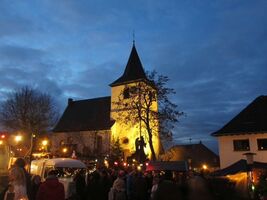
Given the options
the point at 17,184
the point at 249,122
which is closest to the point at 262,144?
the point at 249,122

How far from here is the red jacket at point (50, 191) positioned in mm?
6668

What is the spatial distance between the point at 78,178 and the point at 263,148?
23.1m

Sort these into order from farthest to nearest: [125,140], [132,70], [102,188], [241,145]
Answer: [132,70]
[125,140]
[241,145]
[102,188]

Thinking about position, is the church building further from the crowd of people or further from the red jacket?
the red jacket

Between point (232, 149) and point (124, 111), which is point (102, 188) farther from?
point (124, 111)

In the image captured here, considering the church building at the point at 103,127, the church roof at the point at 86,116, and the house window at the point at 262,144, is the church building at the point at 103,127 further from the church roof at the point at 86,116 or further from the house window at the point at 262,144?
the house window at the point at 262,144

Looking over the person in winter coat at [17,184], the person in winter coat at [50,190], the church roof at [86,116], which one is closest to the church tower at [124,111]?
the church roof at [86,116]

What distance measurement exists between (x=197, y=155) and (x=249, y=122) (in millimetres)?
40246

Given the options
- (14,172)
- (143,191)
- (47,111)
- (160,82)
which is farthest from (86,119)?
(14,172)

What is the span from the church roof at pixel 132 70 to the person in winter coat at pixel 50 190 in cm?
4863

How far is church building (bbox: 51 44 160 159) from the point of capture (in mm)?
53625

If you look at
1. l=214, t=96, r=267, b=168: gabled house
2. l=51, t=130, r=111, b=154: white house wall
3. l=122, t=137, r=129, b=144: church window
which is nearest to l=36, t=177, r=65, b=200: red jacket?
l=214, t=96, r=267, b=168: gabled house

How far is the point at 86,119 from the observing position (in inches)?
2466

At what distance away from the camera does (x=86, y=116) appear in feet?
209
